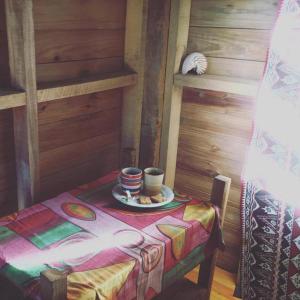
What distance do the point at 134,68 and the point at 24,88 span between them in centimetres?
74

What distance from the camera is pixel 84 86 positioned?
1806mm

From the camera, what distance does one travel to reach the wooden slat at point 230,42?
197 centimetres

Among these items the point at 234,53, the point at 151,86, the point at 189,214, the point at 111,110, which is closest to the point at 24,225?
the point at 189,214

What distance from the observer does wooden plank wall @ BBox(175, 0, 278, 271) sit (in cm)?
199

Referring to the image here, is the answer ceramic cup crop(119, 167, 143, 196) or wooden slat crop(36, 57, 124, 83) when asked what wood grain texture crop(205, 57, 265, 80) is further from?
ceramic cup crop(119, 167, 143, 196)

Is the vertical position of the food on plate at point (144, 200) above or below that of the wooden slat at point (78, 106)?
below

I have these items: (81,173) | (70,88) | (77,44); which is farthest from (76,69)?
(81,173)

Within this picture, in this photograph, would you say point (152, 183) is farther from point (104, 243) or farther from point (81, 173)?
point (81, 173)

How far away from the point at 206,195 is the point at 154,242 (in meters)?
1.03

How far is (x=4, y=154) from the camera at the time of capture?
1.74m

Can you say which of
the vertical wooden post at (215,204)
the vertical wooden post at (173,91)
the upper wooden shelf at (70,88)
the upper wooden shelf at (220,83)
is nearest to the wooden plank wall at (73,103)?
the upper wooden shelf at (70,88)

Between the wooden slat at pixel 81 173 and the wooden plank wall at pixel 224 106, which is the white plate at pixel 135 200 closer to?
the wooden slat at pixel 81 173

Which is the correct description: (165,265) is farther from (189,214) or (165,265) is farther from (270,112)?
(270,112)

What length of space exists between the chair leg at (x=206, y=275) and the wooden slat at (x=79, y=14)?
1299mm
